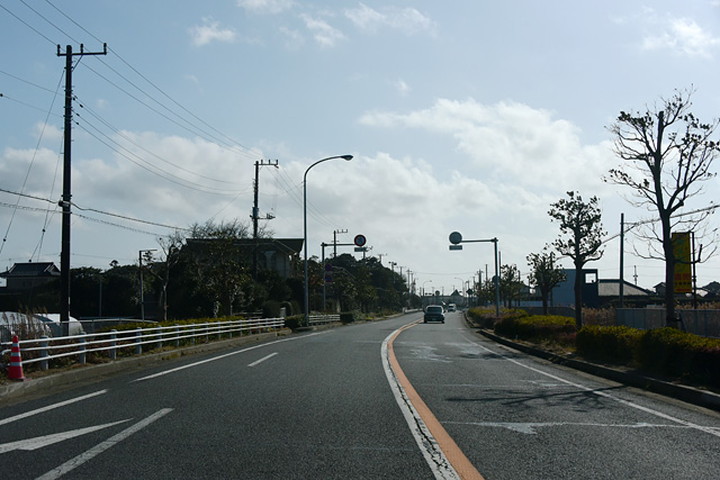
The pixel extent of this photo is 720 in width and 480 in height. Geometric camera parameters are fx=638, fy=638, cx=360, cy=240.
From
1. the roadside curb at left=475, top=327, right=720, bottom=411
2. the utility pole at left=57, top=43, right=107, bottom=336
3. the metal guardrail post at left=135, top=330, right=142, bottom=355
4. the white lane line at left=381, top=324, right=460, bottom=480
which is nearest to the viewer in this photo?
the white lane line at left=381, top=324, right=460, bottom=480

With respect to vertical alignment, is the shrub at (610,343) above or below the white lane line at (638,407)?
above

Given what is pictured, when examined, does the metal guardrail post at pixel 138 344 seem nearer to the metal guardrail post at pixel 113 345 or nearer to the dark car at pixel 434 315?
the metal guardrail post at pixel 113 345

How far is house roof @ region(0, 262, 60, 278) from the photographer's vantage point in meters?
65.9

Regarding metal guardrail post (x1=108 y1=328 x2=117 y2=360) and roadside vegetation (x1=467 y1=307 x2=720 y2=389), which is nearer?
roadside vegetation (x1=467 y1=307 x2=720 y2=389)

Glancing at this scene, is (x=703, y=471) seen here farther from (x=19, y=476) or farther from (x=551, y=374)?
(x=551, y=374)

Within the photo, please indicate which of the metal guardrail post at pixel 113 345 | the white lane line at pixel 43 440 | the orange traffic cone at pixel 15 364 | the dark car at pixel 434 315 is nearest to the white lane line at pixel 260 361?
the metal guardrail post at pixel 113 345

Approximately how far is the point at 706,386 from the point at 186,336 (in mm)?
16071

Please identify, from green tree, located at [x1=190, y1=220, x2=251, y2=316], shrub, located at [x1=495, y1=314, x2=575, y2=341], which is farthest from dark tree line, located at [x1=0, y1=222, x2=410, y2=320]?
shrub, located at [x1=495, y1=314, x2=575, y2=341]

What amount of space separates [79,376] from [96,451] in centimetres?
791

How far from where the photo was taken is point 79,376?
13750 mm

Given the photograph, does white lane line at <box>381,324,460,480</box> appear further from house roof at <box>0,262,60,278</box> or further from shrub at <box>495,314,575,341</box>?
house roof at <box>0,262,60,278</box>

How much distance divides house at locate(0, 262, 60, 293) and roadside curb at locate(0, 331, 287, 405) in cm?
5127

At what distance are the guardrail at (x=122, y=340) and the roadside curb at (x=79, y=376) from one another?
450 mm

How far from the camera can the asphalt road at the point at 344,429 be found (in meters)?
6.02
